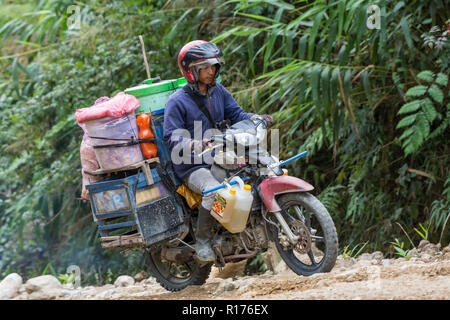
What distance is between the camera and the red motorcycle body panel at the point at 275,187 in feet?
14.4

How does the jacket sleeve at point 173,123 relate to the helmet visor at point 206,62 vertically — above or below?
below

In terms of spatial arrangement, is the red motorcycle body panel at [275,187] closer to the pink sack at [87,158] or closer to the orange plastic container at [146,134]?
the orange plastic container at [146,134]

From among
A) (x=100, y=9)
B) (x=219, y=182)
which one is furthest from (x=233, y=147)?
(x=100, y=9)

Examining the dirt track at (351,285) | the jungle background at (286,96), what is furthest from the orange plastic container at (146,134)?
the jungle background at (286,96)

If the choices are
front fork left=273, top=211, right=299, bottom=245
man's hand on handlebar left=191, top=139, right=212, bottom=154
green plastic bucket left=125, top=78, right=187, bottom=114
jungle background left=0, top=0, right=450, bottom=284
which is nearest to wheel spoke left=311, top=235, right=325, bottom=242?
front fork left=273, top=211, right=299, bottom=245

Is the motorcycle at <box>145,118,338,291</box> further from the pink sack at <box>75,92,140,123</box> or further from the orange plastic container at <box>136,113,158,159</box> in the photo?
the pink sack at <box>75,92,140,123</box>

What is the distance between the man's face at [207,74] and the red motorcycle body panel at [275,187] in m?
0.93

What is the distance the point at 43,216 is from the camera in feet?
31.0

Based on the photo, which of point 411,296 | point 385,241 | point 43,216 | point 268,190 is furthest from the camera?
point 43,216

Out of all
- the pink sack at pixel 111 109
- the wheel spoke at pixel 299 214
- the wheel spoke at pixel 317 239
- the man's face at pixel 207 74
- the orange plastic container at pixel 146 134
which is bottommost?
the wheel spoke at pixel 317 239

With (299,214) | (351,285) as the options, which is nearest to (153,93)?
(299,214)

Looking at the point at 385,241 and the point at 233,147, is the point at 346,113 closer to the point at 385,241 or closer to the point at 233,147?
the point at 385,241

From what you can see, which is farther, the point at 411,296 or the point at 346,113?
the point at 346,113
